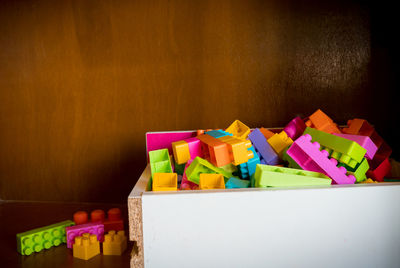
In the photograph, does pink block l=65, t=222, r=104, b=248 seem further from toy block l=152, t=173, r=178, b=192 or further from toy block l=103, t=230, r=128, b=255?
toy block l=152, t=173, r=178, b=192

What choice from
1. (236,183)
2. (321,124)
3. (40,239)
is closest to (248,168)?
(236,183)

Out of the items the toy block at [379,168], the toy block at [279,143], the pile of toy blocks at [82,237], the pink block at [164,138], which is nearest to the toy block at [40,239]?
the pile of toy blocks at [82,237]

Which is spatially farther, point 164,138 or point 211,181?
point 164,138

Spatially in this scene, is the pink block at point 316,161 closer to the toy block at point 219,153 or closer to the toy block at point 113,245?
the toy block at point 219,153

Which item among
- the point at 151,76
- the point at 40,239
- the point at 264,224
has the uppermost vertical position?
the point at 151,76

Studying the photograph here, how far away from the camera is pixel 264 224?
2.99 feet

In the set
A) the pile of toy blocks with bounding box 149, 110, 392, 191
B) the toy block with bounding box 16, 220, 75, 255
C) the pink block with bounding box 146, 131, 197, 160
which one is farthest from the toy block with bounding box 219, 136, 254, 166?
the toy block with bounding box 16, 220, 75, 255

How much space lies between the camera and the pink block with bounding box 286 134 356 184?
3.43ft

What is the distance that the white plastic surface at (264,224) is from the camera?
904 mm

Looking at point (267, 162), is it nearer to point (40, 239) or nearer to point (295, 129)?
point (295, 129)

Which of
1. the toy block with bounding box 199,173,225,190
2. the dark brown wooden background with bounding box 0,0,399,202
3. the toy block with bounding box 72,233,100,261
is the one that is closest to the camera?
the toy block with bounding box 199,173,225,190

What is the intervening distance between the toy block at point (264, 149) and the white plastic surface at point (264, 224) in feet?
1.19

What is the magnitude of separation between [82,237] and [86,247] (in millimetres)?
89

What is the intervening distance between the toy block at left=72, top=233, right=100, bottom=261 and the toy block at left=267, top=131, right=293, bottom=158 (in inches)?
36.8
